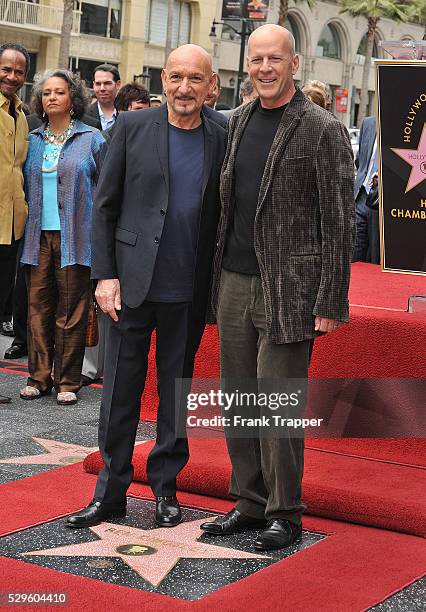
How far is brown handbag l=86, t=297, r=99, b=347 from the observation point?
7652 millimetres

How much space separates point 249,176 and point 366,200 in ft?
14.0

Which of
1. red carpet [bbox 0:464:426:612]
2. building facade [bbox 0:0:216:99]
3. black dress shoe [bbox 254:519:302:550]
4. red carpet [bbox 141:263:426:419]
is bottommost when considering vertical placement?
red carpet [bbox 0:464:426:612]

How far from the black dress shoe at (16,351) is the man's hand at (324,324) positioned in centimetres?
462

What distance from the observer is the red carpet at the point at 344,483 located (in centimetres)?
476

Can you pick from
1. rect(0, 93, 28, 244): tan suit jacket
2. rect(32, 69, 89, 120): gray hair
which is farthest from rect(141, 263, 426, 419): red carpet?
rect(32, 69, 89, 120): gray hair

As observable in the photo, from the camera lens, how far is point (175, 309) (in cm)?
468

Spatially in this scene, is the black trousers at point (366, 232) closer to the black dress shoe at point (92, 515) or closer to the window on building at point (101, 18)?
the black dress shoe at point (92, 515)

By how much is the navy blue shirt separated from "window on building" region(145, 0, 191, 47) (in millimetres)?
40327

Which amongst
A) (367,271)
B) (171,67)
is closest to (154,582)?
(171,67)

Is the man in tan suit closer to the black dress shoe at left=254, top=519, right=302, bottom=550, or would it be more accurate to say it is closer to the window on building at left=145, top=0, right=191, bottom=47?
the black dress shoe at left=254, top=519, right=302, bottom=550

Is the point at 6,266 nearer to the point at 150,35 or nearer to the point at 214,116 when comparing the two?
the point at 214,116

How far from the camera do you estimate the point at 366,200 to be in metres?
8.60

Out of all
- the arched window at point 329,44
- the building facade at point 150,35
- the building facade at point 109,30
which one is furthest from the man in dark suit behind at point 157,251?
the arched window at point 329,44

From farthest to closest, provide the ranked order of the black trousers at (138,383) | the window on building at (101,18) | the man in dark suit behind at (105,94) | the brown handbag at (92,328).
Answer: the window on building at (101,18) < the man in dark suit behind at (105,94) < the brown handbag at (92,328) < the black trousers at (138,383)
